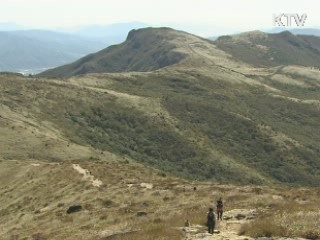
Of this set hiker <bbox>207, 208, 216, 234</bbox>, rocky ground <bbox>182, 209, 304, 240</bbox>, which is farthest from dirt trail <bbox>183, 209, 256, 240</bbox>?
hiker <bbox>207, 208, 216, 234</bbox>

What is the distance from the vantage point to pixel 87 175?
191ft

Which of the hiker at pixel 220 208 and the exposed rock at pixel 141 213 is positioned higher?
the hiker at pixel 220 208

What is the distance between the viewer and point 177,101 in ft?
560

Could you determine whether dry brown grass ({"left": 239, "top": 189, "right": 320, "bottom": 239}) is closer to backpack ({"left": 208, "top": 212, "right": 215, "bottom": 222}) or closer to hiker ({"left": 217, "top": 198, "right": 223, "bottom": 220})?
backpack ({"left": 208, "top": 212, "right": 215, "bottom": 222})

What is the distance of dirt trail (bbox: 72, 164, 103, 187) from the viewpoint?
5409 centimetres

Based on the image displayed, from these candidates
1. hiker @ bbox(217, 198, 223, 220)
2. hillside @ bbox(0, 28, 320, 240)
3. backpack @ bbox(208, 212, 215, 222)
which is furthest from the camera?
hillside @ bbox(0, 28, 320, 240)

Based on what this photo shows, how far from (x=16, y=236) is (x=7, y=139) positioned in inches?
2414

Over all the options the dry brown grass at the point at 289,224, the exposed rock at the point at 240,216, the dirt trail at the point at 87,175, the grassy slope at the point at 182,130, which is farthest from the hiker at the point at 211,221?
the grassy slope at the point at 182,130

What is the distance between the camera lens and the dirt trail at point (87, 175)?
177 feet

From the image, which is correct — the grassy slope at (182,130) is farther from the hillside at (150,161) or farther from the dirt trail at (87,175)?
the dirt trail at (87,175)

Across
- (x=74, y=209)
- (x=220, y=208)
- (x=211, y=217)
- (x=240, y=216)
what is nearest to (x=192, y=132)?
(x=74, y=209)

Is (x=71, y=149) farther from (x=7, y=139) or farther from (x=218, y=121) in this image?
(x=218, y=121)

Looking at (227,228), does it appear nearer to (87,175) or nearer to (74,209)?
(74,209)

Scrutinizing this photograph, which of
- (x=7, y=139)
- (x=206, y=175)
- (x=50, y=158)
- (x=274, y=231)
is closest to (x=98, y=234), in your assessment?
(x=274, y=231)
